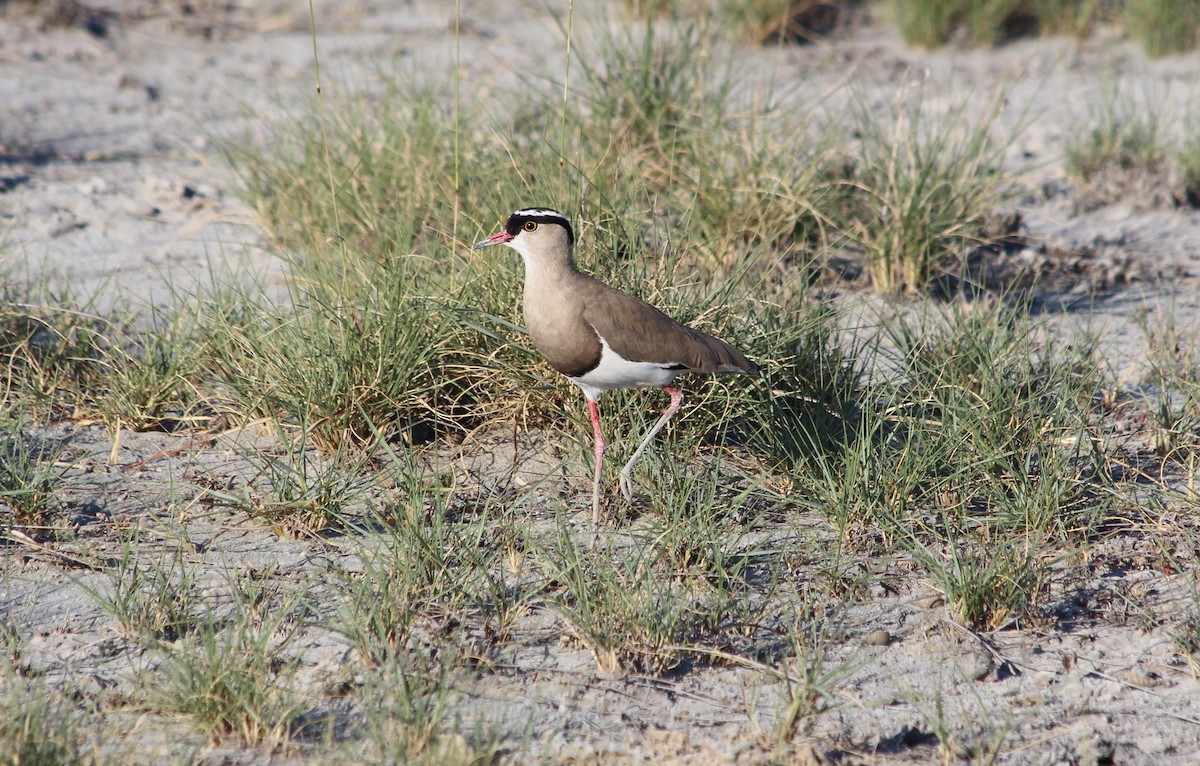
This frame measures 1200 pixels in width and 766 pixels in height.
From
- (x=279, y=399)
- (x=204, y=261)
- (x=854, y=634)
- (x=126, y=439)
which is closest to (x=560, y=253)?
(x=279, y=399)

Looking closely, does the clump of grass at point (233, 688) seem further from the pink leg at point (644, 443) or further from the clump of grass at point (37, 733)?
the pink leg at point (644, 443)

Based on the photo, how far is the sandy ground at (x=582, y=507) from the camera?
2.86m

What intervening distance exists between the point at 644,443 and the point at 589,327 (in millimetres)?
430

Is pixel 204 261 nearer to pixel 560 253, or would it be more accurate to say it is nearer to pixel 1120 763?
pixel 560 253

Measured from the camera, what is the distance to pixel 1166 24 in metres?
7.75

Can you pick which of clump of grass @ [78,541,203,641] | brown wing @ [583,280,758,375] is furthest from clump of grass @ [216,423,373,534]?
brown wing @ [583,280,758,375]

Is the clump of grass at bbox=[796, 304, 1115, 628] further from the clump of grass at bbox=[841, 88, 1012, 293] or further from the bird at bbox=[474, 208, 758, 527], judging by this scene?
the clump of grass at bbox=[841, 88, 1012, 293]

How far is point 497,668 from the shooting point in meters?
3.01

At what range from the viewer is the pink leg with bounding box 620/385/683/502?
362 centimetres

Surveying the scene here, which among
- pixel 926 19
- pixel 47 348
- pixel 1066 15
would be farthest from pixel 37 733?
pixel 1066 15

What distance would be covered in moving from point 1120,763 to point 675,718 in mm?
1033

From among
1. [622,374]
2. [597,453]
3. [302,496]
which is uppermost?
[622,374]

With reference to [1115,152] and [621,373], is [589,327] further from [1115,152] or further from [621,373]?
[1115,152]

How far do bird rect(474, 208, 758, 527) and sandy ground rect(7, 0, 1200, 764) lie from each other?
0.62 meters
